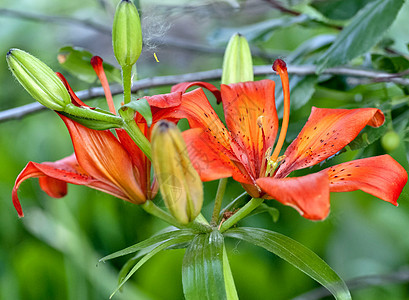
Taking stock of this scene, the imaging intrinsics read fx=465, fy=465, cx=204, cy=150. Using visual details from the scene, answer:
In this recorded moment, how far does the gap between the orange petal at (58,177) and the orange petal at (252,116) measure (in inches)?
5.4

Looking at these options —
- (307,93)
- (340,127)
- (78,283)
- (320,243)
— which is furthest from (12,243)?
(340,127)

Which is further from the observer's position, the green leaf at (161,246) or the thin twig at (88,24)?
the thin twig at (88,24)

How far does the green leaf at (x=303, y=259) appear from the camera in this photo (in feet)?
1.36

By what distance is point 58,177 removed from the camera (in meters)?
0.45

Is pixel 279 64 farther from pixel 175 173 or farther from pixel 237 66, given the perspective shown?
pixel 175 173

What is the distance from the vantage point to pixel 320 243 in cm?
113

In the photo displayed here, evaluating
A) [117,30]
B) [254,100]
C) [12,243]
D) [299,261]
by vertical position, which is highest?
[117,30]

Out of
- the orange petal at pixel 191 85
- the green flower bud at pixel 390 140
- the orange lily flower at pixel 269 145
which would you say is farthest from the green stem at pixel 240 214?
the green flower bud at pixel 390 140

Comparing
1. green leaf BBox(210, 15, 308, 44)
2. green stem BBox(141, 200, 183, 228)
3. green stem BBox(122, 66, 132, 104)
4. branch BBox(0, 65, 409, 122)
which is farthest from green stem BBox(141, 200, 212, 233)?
green leaf BBox(210, 15, 308, 44)

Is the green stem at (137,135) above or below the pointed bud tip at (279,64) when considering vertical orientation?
below

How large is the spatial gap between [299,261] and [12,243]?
1.12 meters

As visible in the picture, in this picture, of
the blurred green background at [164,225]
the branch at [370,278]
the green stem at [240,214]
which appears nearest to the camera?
the green stem at [240,214]

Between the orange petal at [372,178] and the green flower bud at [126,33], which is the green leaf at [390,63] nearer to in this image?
the orange petal at [372,178]

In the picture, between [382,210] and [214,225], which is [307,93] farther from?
[382,210]
